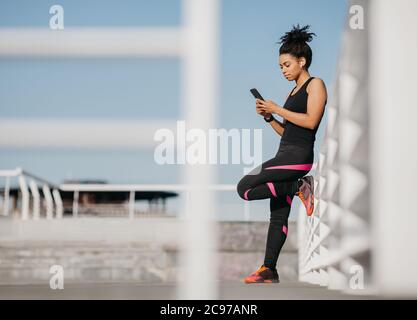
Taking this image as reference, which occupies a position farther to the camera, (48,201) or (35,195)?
(48,201)

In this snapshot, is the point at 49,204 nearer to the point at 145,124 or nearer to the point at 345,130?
the point at 345,130

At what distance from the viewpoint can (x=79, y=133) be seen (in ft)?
4.04

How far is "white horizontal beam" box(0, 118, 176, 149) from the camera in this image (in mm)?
1228

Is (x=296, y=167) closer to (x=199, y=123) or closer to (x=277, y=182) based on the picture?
(x=277, y=182)

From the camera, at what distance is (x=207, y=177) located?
4.18ft

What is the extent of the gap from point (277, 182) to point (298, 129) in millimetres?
238

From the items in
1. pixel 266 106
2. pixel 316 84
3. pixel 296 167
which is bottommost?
pixel 296 167

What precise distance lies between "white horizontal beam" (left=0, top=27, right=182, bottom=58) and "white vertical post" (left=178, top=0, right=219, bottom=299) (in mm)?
42

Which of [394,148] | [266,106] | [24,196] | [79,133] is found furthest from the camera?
[24,196]

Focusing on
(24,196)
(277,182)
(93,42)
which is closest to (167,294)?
(277,182)

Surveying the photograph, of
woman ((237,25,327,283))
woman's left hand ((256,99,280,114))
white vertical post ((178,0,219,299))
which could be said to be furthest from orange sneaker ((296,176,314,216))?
white vertical post ((178,0,219,299))

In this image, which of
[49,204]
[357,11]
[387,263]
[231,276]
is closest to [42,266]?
[49,204]

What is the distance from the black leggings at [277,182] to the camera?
245 cm

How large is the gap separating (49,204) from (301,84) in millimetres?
5234
